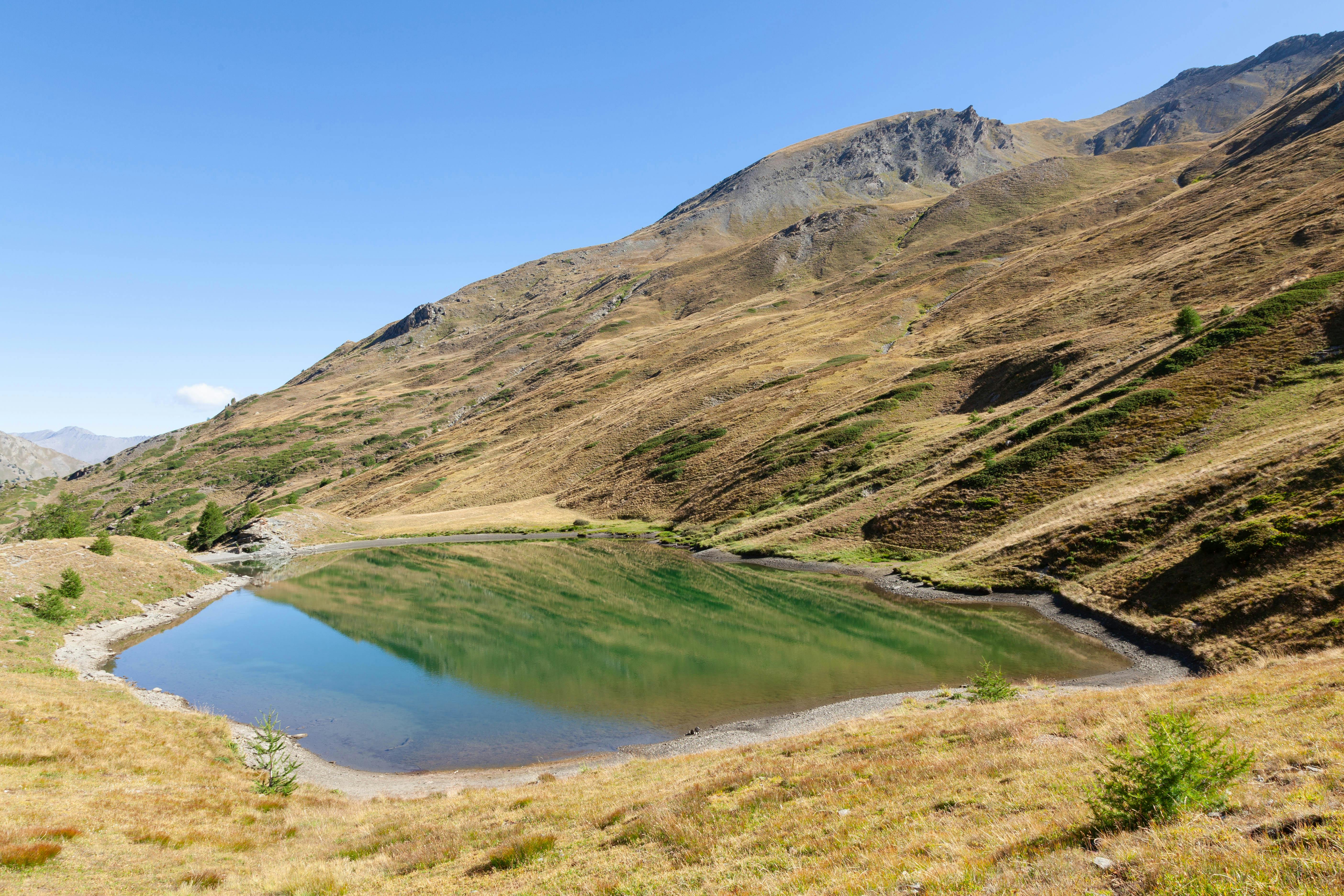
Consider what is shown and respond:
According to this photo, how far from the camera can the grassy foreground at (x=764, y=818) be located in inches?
295

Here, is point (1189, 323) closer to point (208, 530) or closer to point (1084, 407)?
point (1084, 407)

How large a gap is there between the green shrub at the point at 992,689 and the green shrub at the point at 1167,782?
1475 centimetres

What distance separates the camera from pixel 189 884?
12.0 metres

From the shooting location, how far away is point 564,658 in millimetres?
41219

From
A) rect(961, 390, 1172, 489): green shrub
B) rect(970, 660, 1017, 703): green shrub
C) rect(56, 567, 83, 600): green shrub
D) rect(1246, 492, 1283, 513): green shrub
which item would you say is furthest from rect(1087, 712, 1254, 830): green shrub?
rect(56, 567, 83, 600): green shrub

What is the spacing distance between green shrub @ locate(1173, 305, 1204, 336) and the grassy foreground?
5519cm

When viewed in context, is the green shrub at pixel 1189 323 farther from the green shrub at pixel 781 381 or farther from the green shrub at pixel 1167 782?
the green shrub at pixel 1167 782

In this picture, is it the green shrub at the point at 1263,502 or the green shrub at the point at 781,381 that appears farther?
the green shrub at the point at 781,381

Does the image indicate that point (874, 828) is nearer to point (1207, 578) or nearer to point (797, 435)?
point (1207, 578)

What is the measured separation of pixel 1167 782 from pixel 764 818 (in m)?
7.10

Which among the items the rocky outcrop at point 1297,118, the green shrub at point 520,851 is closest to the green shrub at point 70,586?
the green shrub at point 520,851

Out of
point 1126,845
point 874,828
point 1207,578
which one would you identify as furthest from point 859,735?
point 1207,578

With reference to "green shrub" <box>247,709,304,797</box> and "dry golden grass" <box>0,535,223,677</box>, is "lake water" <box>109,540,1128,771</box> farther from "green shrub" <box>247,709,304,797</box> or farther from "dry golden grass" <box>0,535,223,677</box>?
"dry golden grass" <box>0,535,223,677</box>

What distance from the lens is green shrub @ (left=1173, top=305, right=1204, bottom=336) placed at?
6078cm
